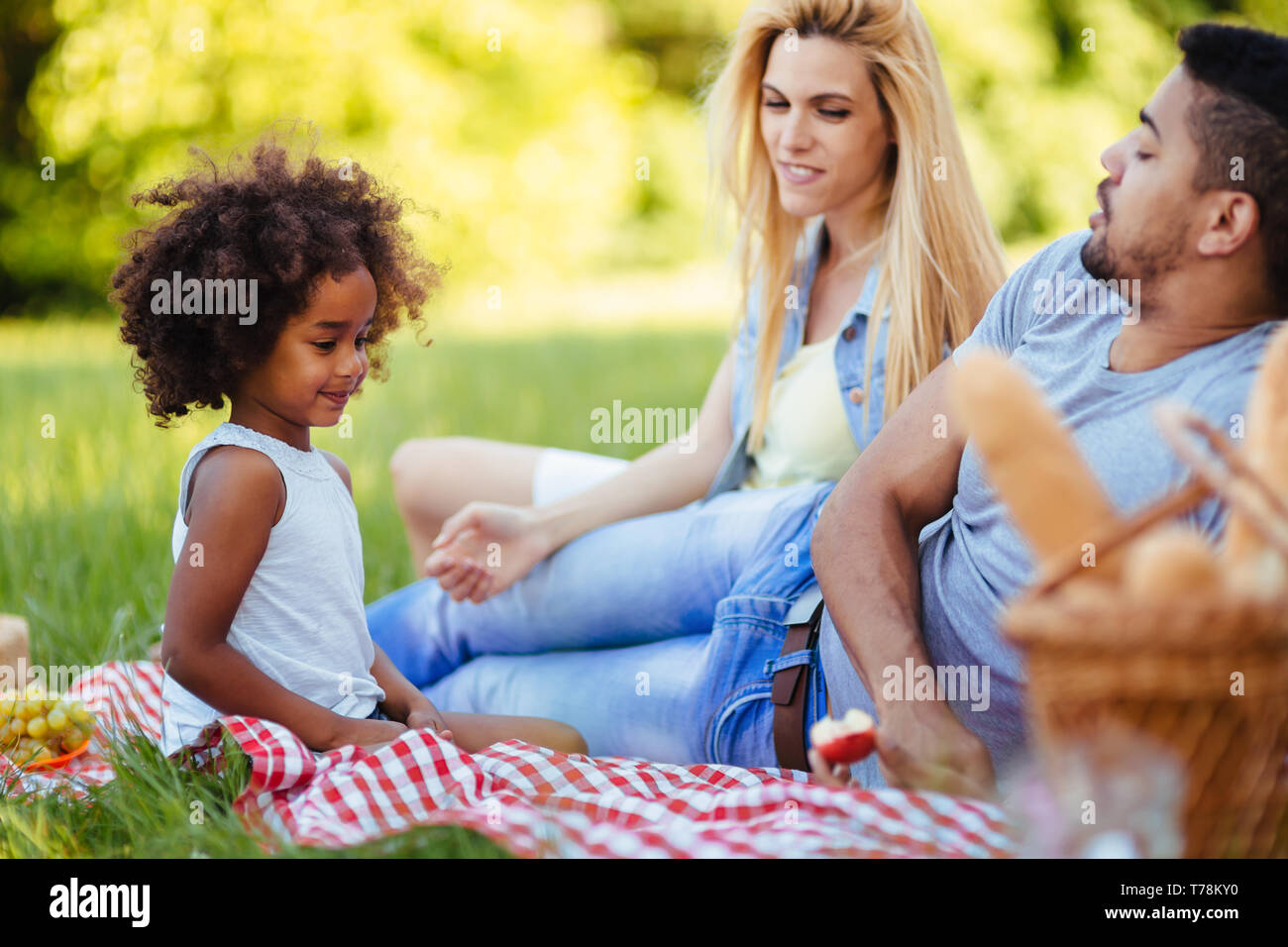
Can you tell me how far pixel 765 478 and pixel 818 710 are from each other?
762 mm

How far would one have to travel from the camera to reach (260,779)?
6.18ft

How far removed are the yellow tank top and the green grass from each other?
1.22m

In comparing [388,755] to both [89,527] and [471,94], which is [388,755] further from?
[471,94]

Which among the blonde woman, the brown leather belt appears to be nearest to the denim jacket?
the blonde woman

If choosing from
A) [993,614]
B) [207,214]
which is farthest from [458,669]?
[993,614]

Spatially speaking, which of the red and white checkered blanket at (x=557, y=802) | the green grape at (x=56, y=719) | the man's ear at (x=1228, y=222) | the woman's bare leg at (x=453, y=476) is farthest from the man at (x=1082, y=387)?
the green grape at (x=56, y=719)

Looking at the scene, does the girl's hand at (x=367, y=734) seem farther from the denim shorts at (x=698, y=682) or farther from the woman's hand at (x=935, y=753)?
the woman's hand at (x=935, y=753)

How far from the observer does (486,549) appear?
100 inches

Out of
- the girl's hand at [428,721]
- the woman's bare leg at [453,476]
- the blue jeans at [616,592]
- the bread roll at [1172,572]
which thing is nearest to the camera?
the bread roll at [1172,572]

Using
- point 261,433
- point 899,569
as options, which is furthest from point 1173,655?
point 261,433

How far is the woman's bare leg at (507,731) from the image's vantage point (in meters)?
2.28

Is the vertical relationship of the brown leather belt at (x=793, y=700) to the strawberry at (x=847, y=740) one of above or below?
below

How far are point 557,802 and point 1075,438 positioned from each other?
0.97 meters

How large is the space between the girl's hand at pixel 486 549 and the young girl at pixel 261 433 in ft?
1.13
